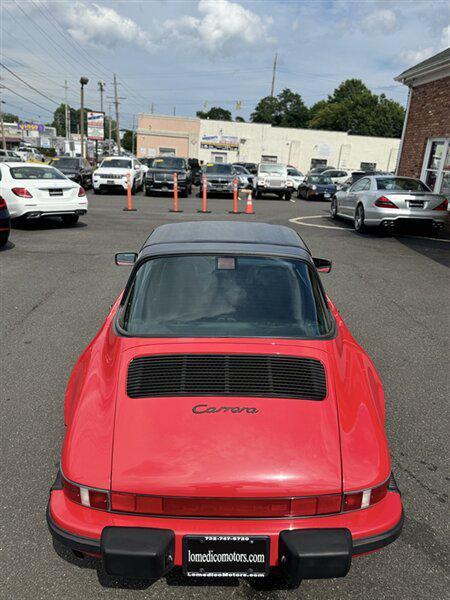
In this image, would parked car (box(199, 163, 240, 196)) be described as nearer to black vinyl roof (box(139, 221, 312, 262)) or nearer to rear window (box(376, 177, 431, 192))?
rear window (box(376, 177, 431, 192))

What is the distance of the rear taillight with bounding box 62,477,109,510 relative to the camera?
203 centimetres

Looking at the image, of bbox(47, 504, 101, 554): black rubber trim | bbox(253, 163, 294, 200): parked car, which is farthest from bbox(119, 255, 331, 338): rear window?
bbox(253, 163, 294, 200): parked car

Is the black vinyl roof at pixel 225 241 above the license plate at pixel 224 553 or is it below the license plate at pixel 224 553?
above

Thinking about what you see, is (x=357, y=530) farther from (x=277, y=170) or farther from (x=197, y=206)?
(x=277, y=170)

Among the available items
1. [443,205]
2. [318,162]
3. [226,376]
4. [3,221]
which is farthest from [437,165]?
[318,162]

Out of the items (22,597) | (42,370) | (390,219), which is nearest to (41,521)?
(22,597)

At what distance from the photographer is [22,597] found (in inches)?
87.5

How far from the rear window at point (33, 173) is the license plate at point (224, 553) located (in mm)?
11831

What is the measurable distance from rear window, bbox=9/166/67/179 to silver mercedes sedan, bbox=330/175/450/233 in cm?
836

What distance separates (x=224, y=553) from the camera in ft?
6.45

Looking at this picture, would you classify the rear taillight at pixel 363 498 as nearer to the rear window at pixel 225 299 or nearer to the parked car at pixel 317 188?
the rear window at pixel 225 299

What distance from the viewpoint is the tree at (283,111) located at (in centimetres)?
11225

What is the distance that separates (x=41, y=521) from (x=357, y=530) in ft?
5.88

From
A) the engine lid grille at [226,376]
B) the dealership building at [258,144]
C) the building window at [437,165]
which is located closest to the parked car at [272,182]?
the building window at [437,165]
